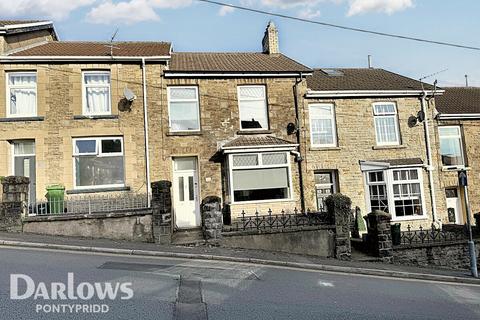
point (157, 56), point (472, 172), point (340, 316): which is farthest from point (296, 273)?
point (472, 172)

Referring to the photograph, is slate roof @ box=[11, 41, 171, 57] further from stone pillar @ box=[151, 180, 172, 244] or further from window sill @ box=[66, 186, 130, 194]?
stone pillar @ box=[151, 180, 172, 244]

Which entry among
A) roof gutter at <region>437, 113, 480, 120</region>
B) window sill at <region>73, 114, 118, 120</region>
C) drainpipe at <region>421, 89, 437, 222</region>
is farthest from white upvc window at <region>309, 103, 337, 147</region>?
window sill at <region>73, 114, 118, 120</region>

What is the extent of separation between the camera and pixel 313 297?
7426mm

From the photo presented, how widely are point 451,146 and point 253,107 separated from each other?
1092 centimetres

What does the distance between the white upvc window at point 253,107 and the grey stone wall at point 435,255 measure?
732cm

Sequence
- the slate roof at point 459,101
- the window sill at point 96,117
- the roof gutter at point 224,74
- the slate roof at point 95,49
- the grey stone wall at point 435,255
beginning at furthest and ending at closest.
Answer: the slate roof at point 459,101, the roof gutter at point 224,74, the slate roof at point 95,49, the window sill at point 96,117, the grey stone wall at point 435,255

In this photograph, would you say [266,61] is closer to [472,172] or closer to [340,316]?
[472,172]

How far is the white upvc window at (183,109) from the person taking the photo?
16781mm

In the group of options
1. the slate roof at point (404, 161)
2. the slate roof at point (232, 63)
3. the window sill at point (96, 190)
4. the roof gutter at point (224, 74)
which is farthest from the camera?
the slate roof at point (404, 161)

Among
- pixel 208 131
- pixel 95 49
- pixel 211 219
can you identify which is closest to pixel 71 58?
pixel 95 49

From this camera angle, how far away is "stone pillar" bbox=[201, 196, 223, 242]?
12.2 meters

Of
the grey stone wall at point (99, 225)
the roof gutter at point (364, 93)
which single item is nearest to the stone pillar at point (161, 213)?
the grey stone wall at point (99, 225)

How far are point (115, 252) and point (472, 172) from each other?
18.2 metres

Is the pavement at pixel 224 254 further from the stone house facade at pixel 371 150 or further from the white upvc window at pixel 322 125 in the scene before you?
the white upvc window at pixel 322 125
